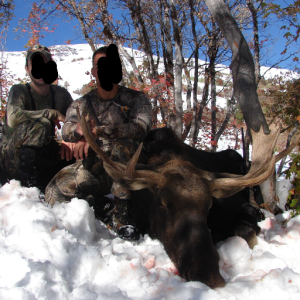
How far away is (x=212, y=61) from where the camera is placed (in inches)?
365

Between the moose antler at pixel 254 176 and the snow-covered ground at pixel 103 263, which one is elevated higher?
the moose antler at pixel 254 176

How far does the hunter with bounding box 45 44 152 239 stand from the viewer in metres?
3.54

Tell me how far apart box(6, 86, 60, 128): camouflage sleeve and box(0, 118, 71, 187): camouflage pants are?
130 mm

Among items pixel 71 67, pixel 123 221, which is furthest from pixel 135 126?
pixel 71 67

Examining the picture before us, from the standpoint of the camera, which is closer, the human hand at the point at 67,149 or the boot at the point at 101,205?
the human hand at the point at 67,149

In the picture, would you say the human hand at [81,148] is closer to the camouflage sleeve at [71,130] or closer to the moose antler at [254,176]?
the camouflage sleeve at [71,130]

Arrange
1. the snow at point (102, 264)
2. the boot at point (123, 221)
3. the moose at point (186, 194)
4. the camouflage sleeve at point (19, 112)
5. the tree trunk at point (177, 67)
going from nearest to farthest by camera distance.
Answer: the snow at point (102, 264) < the moose at point (186, 194) < the boot at point (123, 221) < the camouflage sleeve at point (19, 112) < the tree trunk at point (177, 67)

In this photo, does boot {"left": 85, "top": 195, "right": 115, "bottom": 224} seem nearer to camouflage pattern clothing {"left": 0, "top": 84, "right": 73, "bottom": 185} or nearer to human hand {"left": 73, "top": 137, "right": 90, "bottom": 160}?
human hand {"left": 73, "top": 137, "right": 90, "bottom": 160}

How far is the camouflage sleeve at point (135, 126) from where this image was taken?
11.8 feet

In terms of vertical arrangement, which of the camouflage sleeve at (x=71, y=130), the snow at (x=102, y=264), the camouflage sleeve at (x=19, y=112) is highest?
the camouflage sleeve at (x=19, y=112)

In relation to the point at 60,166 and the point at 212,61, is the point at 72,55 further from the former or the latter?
the point at 60,166

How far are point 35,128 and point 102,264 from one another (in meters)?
2.43

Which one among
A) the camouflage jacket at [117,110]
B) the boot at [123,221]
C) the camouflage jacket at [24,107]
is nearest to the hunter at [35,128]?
the camouflage jacket at [24,107]

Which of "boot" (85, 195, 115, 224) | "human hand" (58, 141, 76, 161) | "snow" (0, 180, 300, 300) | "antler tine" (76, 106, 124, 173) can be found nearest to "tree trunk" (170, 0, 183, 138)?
"boot" (85, 195, 115, 224)
